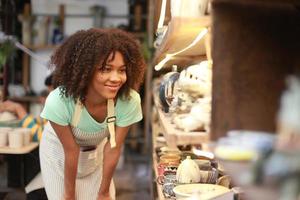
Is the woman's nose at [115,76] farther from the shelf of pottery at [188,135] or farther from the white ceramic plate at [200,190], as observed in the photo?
the white ceramic plate at [200,190]

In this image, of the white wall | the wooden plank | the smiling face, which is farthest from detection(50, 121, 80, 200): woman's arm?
the white wall

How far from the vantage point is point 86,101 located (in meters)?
2.24

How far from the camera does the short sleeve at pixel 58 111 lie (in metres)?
2.19

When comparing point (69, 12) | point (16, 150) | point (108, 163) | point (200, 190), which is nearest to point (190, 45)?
point (200, 190)

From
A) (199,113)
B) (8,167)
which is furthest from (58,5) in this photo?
(199,113)

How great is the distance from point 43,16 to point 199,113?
5593mm

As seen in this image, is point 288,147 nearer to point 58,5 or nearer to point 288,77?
point 288,77

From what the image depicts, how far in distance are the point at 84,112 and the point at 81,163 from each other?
0.38m

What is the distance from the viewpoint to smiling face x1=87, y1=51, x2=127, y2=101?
203 cm

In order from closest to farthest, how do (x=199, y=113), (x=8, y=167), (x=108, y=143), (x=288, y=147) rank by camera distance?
1. (x=288, y=147)
2. (x=199, y=113)
3. (x=108, y=143)
4. (x=8, y=167)

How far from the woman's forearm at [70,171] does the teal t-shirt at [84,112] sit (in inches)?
5.1

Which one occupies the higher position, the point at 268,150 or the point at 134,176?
the point at 268,150

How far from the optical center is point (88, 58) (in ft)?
6.66

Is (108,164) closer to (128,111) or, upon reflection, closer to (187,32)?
(128,111)
